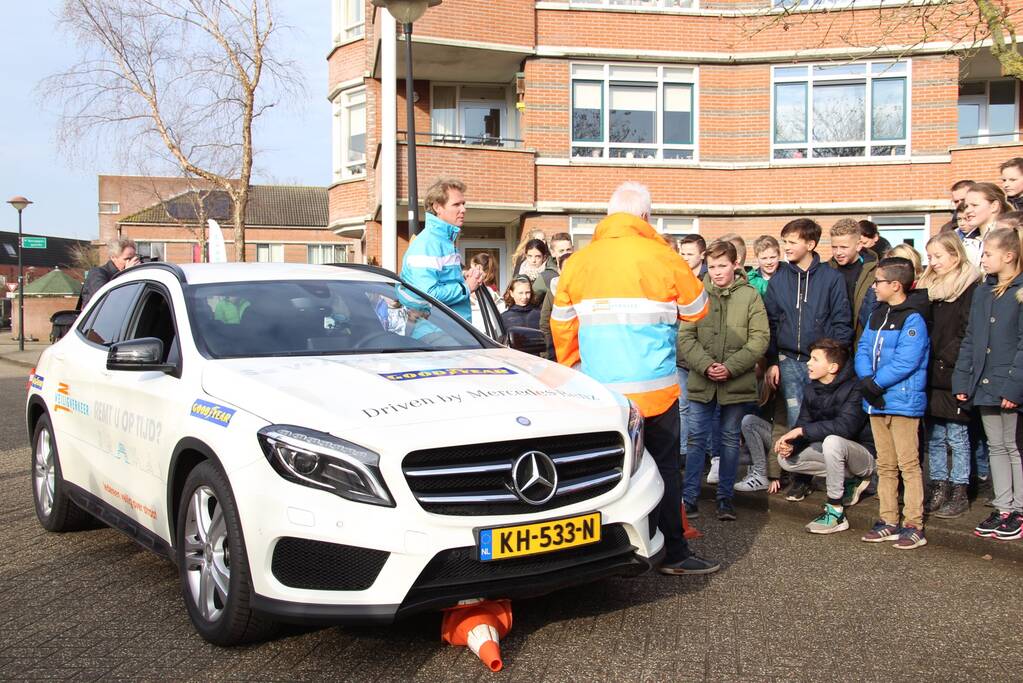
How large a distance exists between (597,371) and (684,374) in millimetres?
2616

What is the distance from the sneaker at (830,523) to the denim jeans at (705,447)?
61cm

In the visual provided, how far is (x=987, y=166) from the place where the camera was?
1922 cm

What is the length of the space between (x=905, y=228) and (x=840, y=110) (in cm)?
281

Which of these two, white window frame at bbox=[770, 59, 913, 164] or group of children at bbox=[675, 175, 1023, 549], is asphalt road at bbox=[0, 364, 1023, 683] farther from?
white window frame at bbox=[770, 59, 913, 164]

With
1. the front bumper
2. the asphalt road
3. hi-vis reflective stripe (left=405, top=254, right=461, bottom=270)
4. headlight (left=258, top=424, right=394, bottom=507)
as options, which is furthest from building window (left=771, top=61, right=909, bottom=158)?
headlight (left=258, top=424, right=394, bottom=507)

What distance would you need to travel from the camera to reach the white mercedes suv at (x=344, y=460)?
3695 mm

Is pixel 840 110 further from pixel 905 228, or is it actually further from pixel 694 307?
pixel 694 307

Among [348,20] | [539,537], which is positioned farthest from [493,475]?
[348,20]

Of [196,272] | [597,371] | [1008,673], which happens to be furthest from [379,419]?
[1008,673]

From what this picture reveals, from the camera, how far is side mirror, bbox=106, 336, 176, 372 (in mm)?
4617

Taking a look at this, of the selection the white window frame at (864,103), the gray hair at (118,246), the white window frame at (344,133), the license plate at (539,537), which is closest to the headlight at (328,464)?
the license plate at (539,537)

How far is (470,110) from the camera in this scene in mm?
22797

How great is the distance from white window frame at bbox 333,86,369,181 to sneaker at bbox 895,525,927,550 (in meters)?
18.7

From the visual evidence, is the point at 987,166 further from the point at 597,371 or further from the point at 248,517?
the point at 248,517
